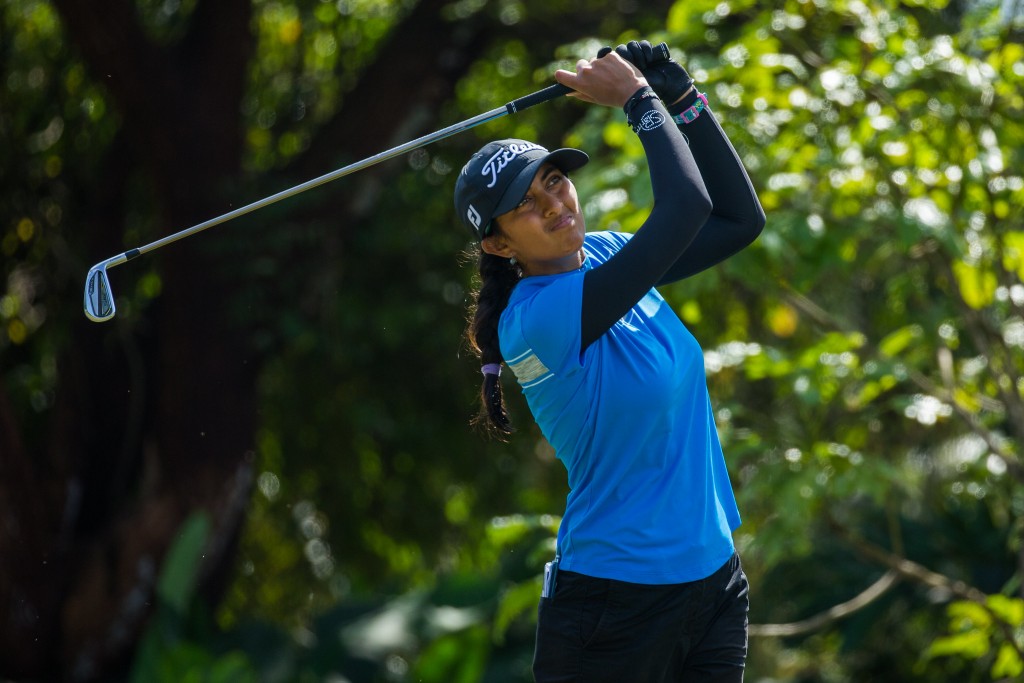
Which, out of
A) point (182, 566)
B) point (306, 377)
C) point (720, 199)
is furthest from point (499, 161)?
point (306, 377)

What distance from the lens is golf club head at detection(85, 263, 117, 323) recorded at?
120 inches

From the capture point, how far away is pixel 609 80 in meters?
2.38

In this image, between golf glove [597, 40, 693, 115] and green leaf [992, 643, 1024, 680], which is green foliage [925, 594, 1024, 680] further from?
golf glove [597, 40, 693, 115]

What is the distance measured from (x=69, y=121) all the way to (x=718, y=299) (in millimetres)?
4260

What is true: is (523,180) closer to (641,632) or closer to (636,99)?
(636,99)

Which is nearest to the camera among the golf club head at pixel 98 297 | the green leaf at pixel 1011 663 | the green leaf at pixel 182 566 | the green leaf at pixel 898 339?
the golf club head at pixel 98 297

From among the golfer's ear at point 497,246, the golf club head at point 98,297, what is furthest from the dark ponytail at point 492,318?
the golf club head at point 98,297

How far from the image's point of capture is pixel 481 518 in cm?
837

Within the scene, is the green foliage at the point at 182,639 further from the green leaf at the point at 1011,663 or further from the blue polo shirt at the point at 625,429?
the blue polo shirt at the point at 625,429

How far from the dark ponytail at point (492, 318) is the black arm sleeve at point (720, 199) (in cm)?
32

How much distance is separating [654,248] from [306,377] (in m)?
5.96

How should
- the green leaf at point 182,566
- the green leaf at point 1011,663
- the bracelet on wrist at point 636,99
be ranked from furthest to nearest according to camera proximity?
the green leaf at point 182,566, the green leaf at point 1011,663, the bracelet on wrist at point 636,99

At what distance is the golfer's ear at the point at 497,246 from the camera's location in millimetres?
2492

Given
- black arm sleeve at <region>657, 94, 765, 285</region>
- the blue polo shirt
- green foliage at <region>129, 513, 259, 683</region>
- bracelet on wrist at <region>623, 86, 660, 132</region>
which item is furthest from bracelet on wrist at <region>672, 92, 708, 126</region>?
green foliage at <region>129, 513, 259, 683</region>
